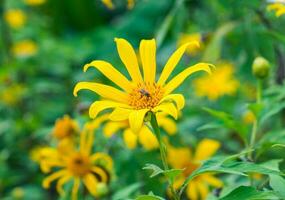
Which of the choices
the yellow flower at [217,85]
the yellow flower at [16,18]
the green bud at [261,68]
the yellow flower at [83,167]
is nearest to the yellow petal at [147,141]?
the yellow flower at [83,167]

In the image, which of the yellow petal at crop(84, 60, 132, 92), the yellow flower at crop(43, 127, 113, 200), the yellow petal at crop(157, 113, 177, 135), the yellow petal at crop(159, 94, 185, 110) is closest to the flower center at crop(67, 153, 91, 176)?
the yellow flower at crop(43, 127, 113, 200)

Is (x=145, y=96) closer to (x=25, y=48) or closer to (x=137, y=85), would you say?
(x=137, y=85)

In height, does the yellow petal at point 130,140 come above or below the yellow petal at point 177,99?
below

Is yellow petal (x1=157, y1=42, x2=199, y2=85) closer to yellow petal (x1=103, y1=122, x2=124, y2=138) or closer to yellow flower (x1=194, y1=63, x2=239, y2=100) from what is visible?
yellow petal (x1=103, y1=122, x2=124, y2=138)

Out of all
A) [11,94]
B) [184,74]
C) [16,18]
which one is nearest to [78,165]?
[184,74]

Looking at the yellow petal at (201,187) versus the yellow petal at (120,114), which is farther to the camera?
the yellow petal at (201,187)

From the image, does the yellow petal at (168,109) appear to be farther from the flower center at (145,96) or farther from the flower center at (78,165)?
the flower center at (78,165)

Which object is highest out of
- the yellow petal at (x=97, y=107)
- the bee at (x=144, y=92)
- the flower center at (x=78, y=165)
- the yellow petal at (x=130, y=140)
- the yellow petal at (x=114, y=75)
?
the yellow petal at (x=114, y=75)
